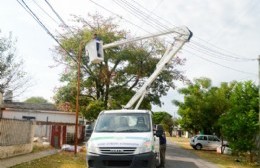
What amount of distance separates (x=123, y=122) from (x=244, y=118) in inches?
573

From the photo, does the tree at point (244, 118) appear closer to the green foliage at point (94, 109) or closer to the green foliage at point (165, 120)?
the green foliage at point (94, 109)

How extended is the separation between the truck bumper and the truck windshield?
1427mm

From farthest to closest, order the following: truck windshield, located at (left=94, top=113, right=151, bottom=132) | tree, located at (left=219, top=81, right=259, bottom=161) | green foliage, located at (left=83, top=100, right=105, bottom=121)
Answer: green foliage, located at (left=83, top=100, right=105, bottom=121) < tree, located at (left=219, top=81, right=259, bottom=161) < truck windshield, located at (left=94, top=113, right=151, bottom=132)

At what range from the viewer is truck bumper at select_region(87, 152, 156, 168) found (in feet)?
41.4

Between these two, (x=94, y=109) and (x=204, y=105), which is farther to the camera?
(x=204, y=105)

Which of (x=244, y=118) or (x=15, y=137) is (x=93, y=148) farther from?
(x=244, y=118)

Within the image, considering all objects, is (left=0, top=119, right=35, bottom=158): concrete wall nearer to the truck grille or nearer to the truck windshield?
the truck windshield

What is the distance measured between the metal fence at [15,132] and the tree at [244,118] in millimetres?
13261

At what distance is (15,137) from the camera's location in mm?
20453

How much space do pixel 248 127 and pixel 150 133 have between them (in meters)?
14.6

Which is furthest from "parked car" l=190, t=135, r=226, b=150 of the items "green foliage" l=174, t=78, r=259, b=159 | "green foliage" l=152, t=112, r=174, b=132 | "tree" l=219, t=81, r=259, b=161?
"green foliage" l=152, t=112, r=174, b=132

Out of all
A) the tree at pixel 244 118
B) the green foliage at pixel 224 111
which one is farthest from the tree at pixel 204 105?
the tree at pixel 244 118

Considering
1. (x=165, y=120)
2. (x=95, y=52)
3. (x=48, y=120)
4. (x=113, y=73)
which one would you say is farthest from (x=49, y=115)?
(x=165, y=120)

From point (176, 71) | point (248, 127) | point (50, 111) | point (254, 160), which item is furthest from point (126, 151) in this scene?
point (50, 111)
